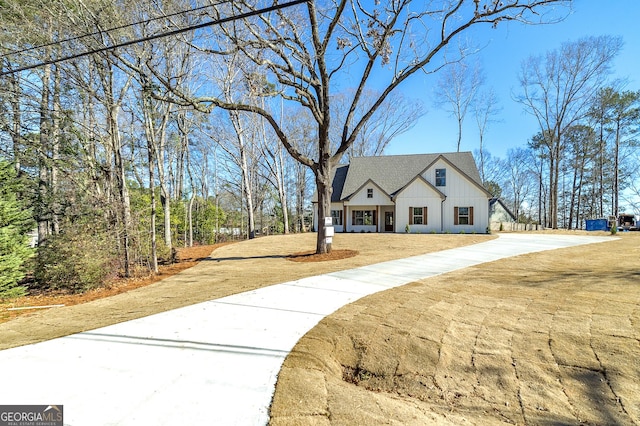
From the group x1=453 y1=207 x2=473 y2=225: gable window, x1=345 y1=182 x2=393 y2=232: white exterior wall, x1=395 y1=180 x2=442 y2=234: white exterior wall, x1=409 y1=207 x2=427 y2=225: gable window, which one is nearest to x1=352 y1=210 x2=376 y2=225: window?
x1=345 y1=182 x2=393 y2=232: white exterior wall

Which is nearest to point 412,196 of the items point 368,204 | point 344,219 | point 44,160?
point 368,204

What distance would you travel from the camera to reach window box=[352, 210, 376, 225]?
23231mm

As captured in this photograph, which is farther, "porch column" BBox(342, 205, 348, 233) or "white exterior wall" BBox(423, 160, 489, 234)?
"porch column" BBox(342, 205, 348, 233)

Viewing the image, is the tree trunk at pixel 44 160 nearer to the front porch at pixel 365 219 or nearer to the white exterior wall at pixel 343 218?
the white exterior wall at pixel 343 218

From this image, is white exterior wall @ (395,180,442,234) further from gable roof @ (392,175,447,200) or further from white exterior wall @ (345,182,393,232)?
white exterior wall @ (345,182,393,232)

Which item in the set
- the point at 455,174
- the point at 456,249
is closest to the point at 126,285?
the point at 456,249

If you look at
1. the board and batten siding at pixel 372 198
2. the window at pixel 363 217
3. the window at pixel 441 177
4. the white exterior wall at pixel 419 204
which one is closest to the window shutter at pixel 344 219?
the window at pixel 363 217

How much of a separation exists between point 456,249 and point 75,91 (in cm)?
1609

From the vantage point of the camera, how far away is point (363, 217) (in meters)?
23.4

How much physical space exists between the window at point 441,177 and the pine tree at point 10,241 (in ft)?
70.7

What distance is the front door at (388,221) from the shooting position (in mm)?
Result: 23391

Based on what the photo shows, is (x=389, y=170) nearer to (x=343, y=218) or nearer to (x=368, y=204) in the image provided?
(x=368, y=204)

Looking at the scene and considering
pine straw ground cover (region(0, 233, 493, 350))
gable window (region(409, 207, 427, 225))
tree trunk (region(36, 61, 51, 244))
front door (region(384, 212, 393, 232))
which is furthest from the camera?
front door (region(384, 212, 393, 232))

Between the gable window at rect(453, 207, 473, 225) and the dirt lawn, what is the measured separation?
49.1ft
